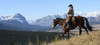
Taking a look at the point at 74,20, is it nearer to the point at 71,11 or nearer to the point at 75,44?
the point at 71,11

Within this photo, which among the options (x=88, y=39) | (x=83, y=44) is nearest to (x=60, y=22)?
(x=88, y=39)

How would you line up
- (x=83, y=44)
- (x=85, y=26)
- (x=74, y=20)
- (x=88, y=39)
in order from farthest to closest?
(x=85, y=26) → (x=74, y=20) → (x=88, y=39) → (x=83, y=44)

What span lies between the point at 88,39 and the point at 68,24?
394 centimetres

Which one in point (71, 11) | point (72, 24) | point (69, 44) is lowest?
point (69, 44)

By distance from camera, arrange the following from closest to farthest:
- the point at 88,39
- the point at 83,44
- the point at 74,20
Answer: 1. the point at 83,44
2. the point at 88,39
3. the point at 74,20

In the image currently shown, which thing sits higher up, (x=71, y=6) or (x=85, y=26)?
(x=71, y=6)

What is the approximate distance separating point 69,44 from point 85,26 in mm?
6230

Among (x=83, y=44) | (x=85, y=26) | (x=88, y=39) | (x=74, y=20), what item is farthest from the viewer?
(x=85, y=26)

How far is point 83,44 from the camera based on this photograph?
340 inches

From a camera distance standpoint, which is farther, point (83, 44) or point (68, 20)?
point (68, 20)

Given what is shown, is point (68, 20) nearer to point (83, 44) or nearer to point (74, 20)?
point (74, 20)

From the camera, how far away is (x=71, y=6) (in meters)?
13.9

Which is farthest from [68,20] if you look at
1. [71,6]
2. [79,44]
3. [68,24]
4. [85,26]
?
[79,44]

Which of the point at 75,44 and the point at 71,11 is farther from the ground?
the point at 71,11
